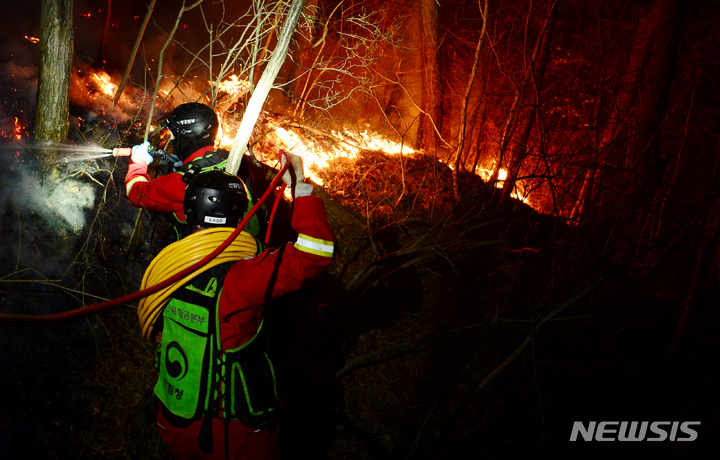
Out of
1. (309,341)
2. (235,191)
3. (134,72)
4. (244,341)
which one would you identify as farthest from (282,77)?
(244,341)

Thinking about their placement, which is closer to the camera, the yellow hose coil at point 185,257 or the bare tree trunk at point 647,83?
the yellow hose coil at point 185,257

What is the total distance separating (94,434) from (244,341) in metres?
3.43

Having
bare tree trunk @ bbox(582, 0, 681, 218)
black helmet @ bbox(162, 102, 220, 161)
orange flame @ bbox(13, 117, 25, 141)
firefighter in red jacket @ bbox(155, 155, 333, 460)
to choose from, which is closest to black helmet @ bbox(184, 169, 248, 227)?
firefighter in red jacket @ bbox(155, 155, 333, 460)

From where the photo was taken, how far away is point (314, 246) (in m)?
2.25

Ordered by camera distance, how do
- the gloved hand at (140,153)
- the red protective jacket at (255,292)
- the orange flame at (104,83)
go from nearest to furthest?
1. the red protective jacket at (255,292)
2. the gloved hand at (140,153)
3. the orange flame at (104,83)

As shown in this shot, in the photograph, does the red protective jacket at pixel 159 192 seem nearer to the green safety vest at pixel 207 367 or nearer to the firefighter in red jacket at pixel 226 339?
the firefighter in red jacket at pixel 226 339

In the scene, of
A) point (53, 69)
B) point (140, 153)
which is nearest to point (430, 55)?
point (53, 69)

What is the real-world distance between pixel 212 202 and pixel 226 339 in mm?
1042

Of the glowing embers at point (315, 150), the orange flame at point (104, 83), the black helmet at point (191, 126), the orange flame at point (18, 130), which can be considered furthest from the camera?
the glowing embers at point (315, 150)

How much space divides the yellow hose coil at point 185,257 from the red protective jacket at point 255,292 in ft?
0.59

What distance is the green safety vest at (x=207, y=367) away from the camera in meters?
2.41

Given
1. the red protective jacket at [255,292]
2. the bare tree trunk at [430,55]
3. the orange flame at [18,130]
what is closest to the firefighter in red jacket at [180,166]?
the red protective jacket at [255,292]

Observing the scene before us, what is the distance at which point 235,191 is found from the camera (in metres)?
2.82

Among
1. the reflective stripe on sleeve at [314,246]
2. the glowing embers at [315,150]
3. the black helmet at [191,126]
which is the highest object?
the glowing embers at [315,150]
